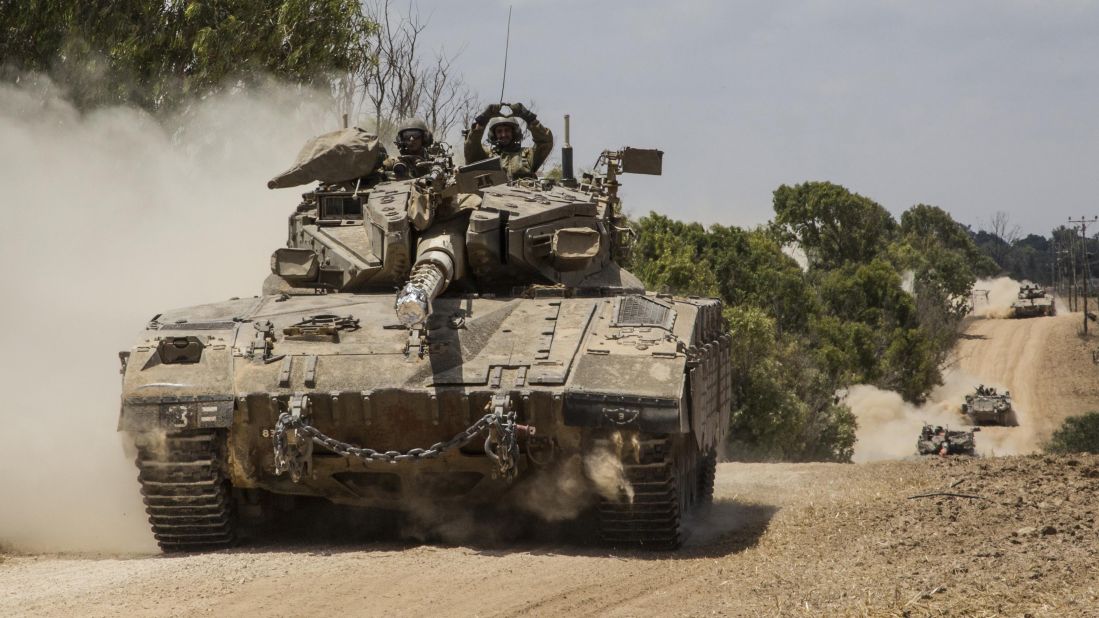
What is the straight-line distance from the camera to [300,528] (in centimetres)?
1444

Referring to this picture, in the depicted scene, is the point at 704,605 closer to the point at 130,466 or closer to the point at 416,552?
the point at 416,552

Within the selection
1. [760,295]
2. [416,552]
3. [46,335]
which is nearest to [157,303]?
[46,335]

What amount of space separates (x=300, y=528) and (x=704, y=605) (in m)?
5.38

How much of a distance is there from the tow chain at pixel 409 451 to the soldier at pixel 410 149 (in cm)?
447

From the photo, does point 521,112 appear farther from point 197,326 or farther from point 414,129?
point 197,326

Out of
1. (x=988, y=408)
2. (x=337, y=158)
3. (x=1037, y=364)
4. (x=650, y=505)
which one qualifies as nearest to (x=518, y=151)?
(x=337, y=158)

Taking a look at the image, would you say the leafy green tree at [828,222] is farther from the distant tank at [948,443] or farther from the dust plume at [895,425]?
the distant tank at [948,443]

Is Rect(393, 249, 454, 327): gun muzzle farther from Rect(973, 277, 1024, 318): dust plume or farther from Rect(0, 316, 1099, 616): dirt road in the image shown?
Rect(973, 277, 1024, 318): dust plume

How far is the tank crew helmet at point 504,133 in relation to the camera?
17.9 m

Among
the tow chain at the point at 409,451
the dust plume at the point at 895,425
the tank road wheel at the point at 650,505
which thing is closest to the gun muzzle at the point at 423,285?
the tow chain at the point at 409,451

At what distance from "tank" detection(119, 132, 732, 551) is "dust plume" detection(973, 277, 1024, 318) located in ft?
227

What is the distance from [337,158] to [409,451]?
14.3 feet

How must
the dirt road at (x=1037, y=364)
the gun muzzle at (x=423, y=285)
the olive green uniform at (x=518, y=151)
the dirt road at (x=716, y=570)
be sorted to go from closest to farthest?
the dirt road at (x=716, y=570) → the gun muzzle at (x=423, y=285) → the olive green uniform at (x=518, y=151) → the dirt road at (x=1037, y=364)

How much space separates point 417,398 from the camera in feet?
40.7
